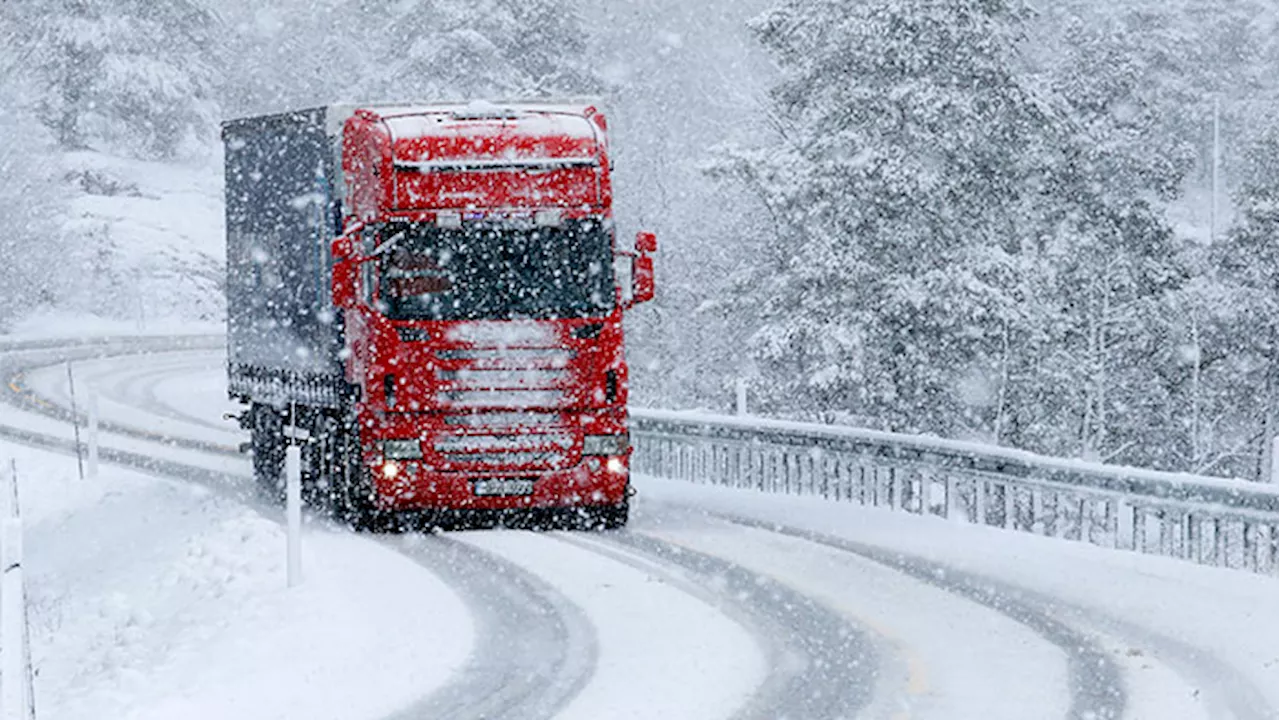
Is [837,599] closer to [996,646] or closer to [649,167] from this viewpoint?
[996,646]

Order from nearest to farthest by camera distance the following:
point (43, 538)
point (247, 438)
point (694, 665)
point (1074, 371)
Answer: point (694, 665) < point (43, 538) < point (247, 438) < point (1074, 371)

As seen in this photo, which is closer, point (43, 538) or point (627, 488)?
point (627, 488)

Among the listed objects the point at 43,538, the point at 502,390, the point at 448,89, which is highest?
the point at 448,89

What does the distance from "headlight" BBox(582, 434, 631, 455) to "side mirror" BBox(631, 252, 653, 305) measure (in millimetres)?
1198

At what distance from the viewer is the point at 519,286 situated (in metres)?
17.1

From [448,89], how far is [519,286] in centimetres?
3128

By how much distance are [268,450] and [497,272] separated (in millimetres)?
5443

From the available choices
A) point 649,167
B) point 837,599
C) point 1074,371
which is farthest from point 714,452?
point 649,167

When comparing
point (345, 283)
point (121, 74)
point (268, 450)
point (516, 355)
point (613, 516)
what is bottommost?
point (613, 516)

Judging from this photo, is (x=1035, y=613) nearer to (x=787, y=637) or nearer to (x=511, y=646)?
(x=787, y=637)

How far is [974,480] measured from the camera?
734 inches

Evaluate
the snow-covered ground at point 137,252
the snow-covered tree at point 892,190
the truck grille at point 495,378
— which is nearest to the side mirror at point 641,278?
the truck grille at point 495,378

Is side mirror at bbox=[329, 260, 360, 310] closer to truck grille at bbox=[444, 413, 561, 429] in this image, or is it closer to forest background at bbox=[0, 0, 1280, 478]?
truck grille at bbox=[444, 413, 561, 429]

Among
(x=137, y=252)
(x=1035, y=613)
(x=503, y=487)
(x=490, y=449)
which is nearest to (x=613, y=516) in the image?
(x=503, y=487)
